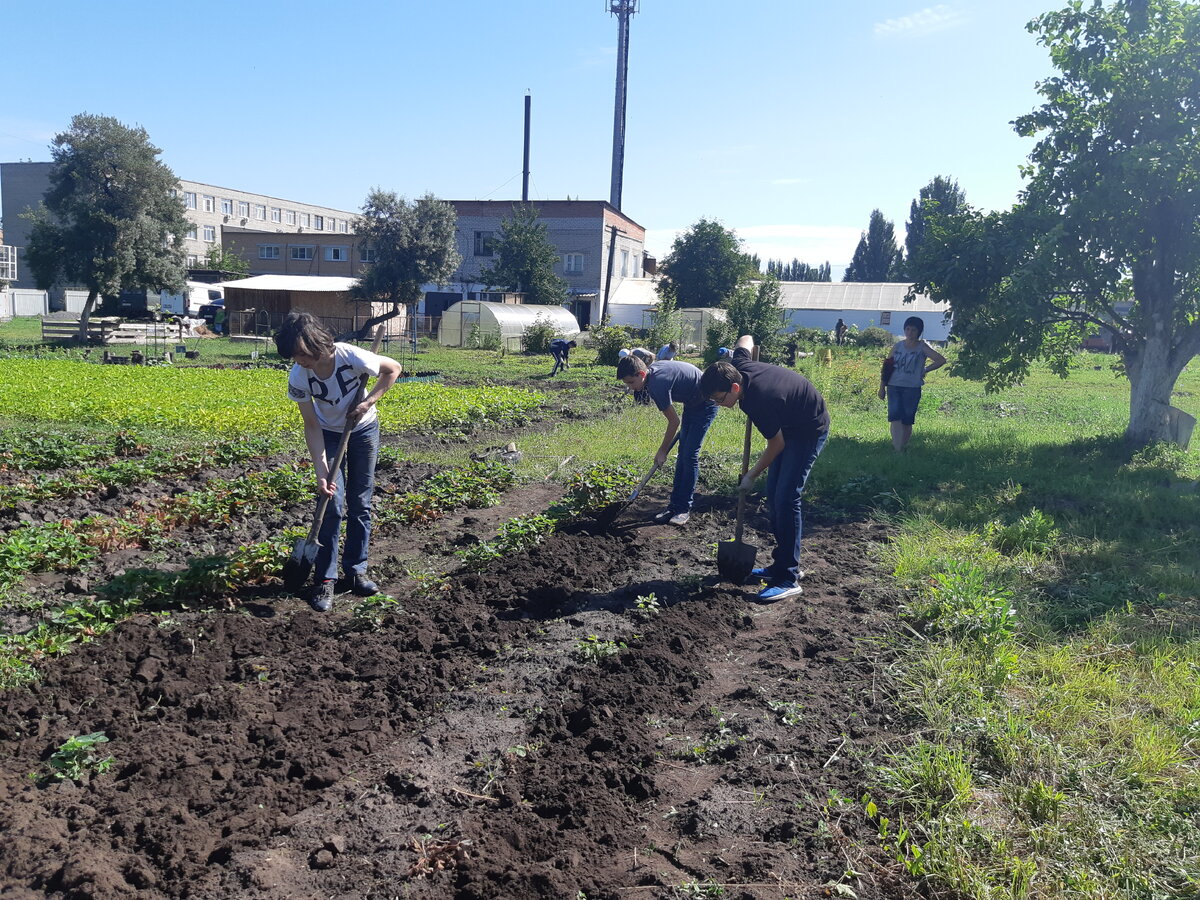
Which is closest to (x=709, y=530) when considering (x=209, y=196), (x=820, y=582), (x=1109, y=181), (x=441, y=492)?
(x=820, y=582)

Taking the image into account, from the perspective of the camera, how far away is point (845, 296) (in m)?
55.6

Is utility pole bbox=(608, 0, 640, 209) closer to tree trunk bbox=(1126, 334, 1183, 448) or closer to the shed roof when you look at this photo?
the shed roof

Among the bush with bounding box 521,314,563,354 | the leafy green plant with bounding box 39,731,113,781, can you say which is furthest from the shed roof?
the leafy green plant with bounding box 39,731,113,781

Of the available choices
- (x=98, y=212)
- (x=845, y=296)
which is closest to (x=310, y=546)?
(x=98, y=212)

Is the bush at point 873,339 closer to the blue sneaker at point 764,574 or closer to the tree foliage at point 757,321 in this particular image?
the tree foliage at point 757,321

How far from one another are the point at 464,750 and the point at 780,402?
2.81 m

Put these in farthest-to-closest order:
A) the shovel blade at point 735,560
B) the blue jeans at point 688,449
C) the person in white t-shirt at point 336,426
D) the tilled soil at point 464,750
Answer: the blue jeans at point 688,449 → the shovel blade at point 735,560 → the person in white t-shirt at point 336,426 → the tilled soil at point 464,750

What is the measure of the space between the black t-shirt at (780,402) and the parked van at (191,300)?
38.3 meters

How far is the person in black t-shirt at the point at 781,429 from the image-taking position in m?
5.16

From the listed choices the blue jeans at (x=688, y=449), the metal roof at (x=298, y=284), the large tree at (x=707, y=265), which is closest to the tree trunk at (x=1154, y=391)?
the blue jeans at (x=688, y=449)

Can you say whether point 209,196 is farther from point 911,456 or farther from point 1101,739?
point 1101,739

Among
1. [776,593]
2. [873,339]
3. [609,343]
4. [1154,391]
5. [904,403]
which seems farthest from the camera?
[873,339]

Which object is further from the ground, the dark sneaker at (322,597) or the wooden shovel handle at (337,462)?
the wooden shovel handle at (337,462)

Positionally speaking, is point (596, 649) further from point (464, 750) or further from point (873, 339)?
point (873, 339)
